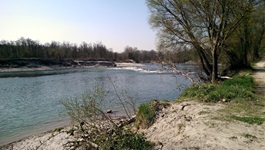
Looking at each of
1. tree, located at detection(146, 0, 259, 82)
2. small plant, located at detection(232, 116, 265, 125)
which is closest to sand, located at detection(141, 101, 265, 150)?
small plant, located at detection(232, 116, 265, 125)

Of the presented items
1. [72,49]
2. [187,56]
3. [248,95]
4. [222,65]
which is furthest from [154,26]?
[72,49]

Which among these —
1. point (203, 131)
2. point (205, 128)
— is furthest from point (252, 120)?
point (203, 131)

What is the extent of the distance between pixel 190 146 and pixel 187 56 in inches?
604

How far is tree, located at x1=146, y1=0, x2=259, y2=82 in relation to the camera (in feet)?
45.9

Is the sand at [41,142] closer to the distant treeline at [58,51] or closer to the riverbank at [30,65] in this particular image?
the distant treeline at [58,51]

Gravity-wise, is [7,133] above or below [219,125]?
below

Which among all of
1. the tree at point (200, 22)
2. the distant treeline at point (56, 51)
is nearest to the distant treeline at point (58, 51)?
the distant treeline at point (56, 51)

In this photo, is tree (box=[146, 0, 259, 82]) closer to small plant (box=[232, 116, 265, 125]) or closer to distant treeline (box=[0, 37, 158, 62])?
small plant (box=[232, 116, 265, 125])

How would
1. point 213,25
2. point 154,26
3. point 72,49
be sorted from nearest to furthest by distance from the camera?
point 213,25 → point 154,26 → point 72,49

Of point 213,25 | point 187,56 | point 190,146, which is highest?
point 213,25

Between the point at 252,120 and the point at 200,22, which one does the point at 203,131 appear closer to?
the point at 252,120

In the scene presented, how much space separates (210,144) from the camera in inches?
188

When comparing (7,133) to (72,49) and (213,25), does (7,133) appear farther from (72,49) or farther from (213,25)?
(72,49)

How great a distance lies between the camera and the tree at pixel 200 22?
45.9 feet
